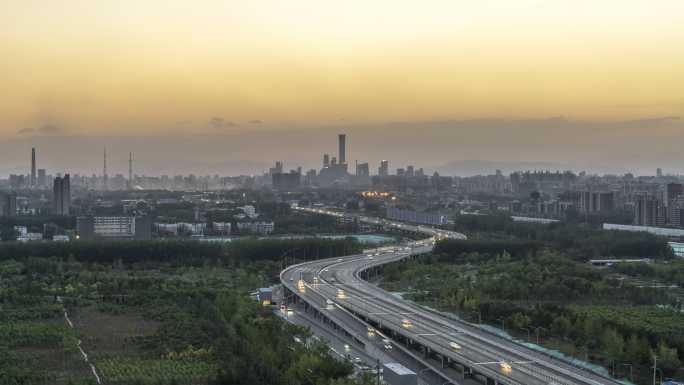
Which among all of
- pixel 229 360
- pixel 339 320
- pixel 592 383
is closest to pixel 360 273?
pixel 339 320

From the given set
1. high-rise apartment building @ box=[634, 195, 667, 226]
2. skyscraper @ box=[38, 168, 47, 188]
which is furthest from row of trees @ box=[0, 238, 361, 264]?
skyscraper @ box=[38, 168, 47, 188]

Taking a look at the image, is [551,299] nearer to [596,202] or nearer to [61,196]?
[596,202]

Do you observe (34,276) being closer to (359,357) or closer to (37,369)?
(37,369)

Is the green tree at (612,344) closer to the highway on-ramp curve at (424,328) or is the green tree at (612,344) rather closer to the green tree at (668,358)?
the green tree at (668,358)

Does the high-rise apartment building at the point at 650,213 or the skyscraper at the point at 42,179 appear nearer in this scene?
the high-rise apartment building at the point at 650,213

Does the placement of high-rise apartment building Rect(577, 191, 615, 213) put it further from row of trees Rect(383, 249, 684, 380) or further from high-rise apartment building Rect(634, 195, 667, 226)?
row of trees Rect(383, 249, 684, 380)

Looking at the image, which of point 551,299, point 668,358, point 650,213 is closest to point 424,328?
point 668,358

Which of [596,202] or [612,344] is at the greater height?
[596,202]

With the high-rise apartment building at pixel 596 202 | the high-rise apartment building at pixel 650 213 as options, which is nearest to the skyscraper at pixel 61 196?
the high-rise apartment building at pixel 596 202
